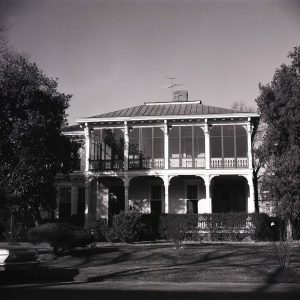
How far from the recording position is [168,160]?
28891mm

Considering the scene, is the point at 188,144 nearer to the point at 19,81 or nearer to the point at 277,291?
the point at 19,81

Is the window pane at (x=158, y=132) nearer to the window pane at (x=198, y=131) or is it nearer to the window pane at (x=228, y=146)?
the window pane at (x=198, y=131)

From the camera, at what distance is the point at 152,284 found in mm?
12250

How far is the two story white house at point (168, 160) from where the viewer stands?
28.6m

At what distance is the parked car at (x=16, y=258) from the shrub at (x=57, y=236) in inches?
175

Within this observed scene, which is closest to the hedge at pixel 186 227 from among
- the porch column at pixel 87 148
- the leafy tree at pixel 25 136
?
the leafy tree at pixel 25 136

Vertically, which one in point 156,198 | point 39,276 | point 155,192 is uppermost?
point 155,192

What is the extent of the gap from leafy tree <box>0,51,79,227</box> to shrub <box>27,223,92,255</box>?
549 centimetres

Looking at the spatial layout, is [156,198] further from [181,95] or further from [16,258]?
[16,258]

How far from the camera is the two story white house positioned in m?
28.6

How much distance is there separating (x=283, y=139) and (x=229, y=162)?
17.6 ft

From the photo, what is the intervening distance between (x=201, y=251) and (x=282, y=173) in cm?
739

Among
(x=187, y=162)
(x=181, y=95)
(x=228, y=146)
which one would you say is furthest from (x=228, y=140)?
(x=181, y=95)

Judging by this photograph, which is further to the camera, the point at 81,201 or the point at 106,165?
the point at 81,201
